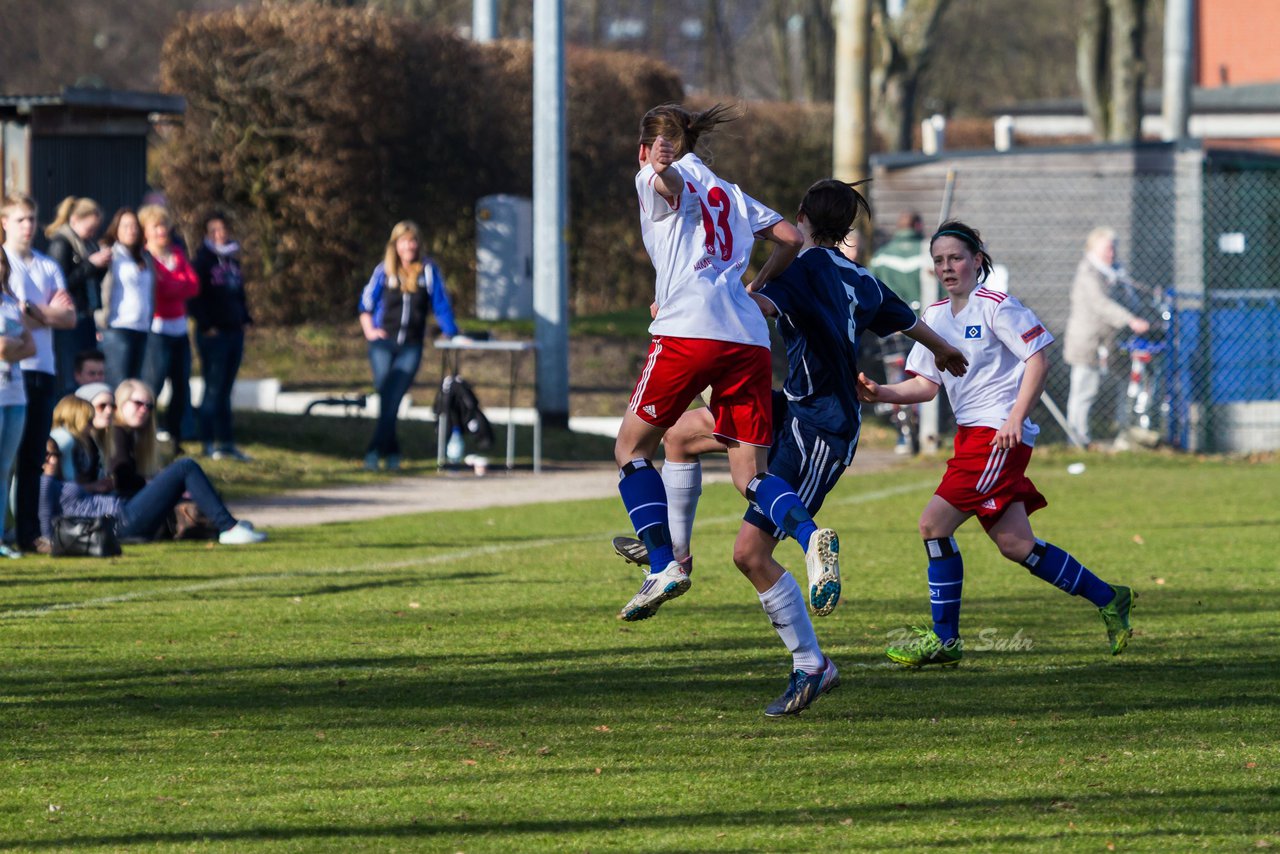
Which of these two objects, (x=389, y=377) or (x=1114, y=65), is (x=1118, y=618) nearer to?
(x=389, y=377)

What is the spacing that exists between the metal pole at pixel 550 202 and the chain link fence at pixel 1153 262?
4101mm

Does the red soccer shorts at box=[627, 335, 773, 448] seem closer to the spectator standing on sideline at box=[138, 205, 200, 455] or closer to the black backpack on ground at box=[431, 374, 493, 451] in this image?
the spectator standing on sideline at box=[138, 205, 200, 455]

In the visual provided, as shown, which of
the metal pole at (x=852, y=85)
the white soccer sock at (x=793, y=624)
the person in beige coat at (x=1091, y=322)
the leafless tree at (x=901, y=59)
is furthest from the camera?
the leafless tree at (x=901, y=59)

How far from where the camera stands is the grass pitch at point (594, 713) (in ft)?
16.3

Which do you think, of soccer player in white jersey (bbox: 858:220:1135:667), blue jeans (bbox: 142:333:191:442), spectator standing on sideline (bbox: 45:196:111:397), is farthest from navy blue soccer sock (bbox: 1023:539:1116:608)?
blue jeans (bbox: 142:333:191:442)

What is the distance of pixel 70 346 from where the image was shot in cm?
1434

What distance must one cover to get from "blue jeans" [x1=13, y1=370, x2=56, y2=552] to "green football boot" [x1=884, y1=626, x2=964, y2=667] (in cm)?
605

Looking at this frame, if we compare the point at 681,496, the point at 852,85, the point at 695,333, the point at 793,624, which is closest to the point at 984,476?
the point at 681,496

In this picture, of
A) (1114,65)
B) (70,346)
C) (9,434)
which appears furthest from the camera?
(1114,65)

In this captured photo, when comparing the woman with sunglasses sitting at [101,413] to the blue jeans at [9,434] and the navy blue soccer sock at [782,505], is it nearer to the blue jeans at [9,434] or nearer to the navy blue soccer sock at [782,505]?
the blue jeans at [9,434]

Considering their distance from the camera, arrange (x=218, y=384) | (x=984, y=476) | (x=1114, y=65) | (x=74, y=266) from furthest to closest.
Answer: (x=1114, y=65), (x=218, y=384), (x=74, y=266), (x=984, y=476)

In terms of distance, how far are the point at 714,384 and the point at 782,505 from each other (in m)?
0.54

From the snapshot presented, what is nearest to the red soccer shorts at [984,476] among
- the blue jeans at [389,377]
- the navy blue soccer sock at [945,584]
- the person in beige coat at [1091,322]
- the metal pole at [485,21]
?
the navy blue soccer sock at [945,584]

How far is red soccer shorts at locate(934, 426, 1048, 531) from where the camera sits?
731 cm
